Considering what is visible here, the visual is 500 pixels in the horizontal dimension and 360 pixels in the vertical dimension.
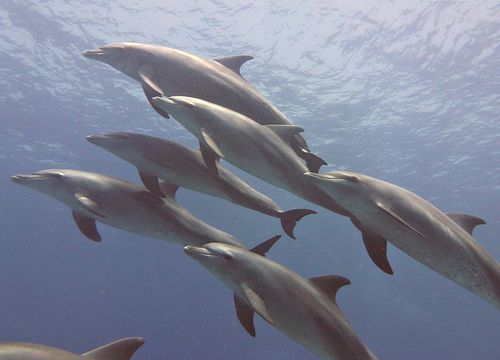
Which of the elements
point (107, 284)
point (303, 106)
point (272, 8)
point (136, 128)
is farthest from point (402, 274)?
point (107, 284)

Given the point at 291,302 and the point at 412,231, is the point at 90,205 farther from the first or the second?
the point at 412,231

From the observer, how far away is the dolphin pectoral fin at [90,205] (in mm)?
5455

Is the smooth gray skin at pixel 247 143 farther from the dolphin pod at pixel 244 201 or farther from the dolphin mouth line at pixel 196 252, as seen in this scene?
the dolphin mouth line at pixel 196 252

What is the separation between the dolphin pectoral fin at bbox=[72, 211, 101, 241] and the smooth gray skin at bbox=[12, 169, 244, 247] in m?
0.22

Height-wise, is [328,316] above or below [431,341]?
above

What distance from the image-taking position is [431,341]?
61.5 m

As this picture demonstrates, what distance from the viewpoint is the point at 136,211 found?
569 centimetres

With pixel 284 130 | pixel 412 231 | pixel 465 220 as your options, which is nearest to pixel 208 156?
pixel 284 130

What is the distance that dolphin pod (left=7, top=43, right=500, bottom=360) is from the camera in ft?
13.6

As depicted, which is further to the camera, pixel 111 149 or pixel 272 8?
→ pixel 272 8

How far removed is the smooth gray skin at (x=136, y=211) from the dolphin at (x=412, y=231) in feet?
6.13

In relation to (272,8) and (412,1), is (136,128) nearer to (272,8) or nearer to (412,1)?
(272,8)

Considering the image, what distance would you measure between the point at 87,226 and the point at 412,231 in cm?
437

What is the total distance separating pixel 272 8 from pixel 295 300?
17085mm
